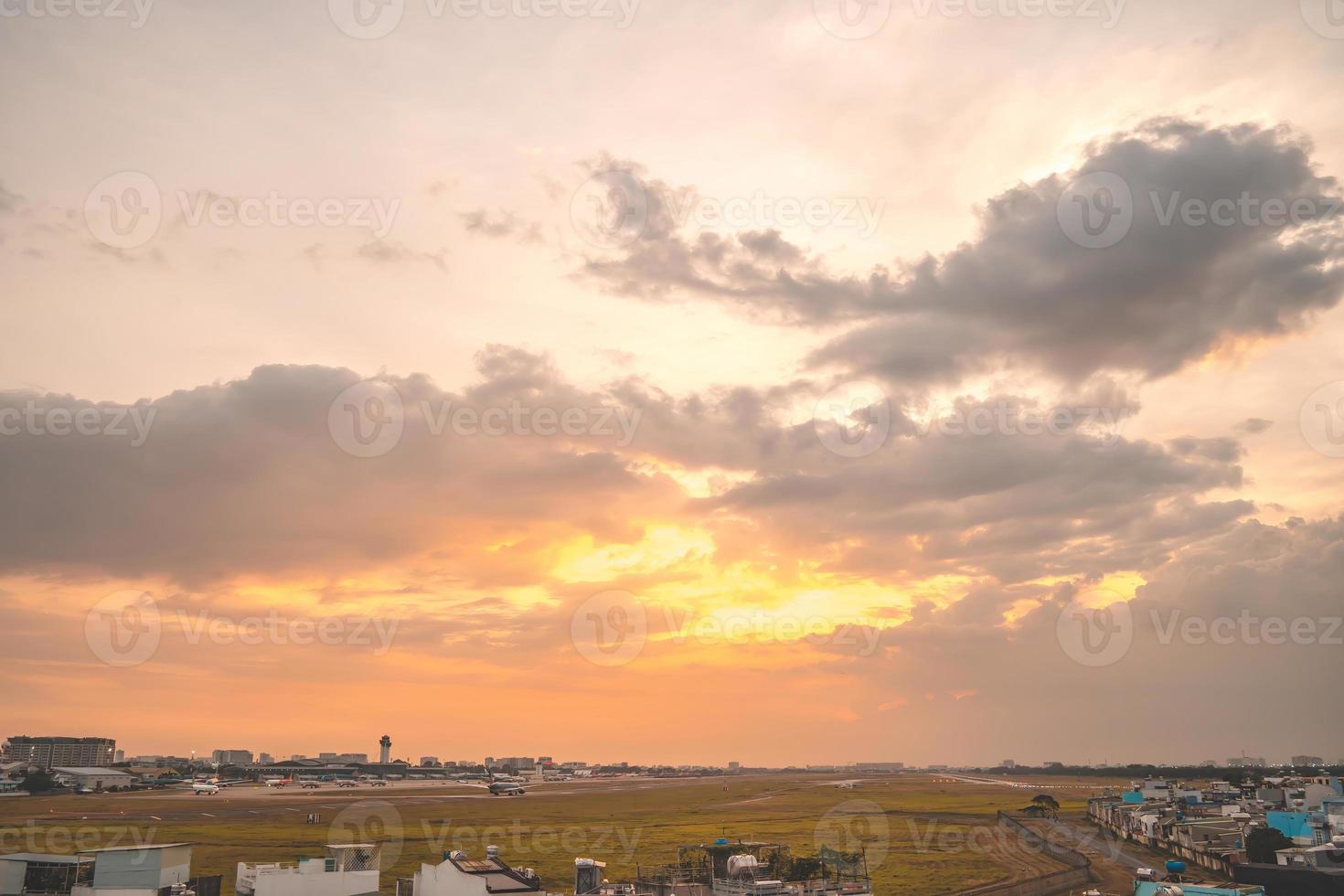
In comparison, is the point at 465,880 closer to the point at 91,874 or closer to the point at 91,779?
the point at 91,874

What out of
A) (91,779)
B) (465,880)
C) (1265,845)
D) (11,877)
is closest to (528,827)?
(465,880)

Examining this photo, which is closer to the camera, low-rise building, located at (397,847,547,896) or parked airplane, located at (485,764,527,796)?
low-rise building, located at (397,847,547,896)

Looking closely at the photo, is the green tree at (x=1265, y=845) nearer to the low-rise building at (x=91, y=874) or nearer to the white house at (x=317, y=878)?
the white house at (x=317, y=878)

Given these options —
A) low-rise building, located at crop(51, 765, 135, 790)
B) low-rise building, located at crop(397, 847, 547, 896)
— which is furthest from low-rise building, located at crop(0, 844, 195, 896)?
low-rise building, located at crop(51, 765, 135, 790)

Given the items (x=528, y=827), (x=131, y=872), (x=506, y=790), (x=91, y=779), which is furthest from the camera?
(x=506, y=790)

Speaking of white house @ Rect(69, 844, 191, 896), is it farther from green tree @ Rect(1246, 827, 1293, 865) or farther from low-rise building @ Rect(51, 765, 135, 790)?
low-rise building @ Rect(51, 765, 135, 790)

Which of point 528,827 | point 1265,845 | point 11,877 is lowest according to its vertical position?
point 528,827

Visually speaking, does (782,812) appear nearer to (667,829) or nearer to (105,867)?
(667,829)
